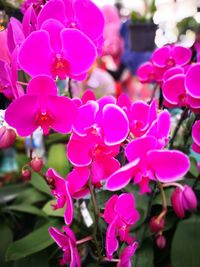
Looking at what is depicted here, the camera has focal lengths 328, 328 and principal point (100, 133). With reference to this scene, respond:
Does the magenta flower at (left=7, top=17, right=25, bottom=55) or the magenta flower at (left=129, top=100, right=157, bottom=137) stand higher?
the magenta flower at (left=7, top=17, right=25, bottom=55)

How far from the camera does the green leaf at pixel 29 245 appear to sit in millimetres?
617

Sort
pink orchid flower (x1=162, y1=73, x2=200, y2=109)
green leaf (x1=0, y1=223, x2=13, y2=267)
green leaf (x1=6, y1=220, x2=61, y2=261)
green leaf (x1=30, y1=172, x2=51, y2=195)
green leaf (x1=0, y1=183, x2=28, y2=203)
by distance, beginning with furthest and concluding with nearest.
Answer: green leaf (x1=0, y1=183, x2=28, y2=203) < green leaf (x1=30, y1=172, x2=51, y2=195) < green leaf (x1=0, y1=223, x2=13, y2=267) < green leaf (x1=6, y1=220, x2=61, y2=261) < pink orchid flower (x1=162, y1=73, x2=200, y2=109)

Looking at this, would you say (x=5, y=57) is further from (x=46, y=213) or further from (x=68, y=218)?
(x=46, y=213)

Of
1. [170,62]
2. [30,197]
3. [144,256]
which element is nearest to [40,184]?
[30,197]

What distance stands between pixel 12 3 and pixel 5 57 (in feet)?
0.99

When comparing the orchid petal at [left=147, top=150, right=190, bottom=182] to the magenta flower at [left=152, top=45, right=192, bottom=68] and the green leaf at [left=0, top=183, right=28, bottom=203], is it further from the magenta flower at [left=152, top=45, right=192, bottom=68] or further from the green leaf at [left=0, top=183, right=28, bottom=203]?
the green leaf at [left=0, top=183, right=28, bottom=203]

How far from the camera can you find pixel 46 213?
784 mm

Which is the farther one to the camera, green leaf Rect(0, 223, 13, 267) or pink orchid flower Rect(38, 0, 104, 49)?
green leaf Rect(0, 223, 13, 267)

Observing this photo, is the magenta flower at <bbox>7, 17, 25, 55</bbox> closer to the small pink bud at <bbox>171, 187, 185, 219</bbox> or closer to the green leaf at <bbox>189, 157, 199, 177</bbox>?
the small pink bud at <bbox>171, 187, 185, 219</bbox>

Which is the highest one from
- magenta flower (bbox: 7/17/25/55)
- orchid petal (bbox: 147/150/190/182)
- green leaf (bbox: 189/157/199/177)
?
magenta flower (bbox: 7/17/25/55)

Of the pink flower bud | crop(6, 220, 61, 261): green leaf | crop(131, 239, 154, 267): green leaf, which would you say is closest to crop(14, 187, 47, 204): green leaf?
crop(6, 220, 61, 261): green leaf

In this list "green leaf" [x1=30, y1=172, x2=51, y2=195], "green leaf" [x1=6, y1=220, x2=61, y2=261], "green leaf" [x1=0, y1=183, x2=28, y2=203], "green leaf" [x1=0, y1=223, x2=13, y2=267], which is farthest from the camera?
"green leaf" [x1=0, y1=183, x2=28, y2=203]

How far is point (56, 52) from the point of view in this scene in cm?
44

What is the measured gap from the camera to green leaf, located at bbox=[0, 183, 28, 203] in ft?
3.17
